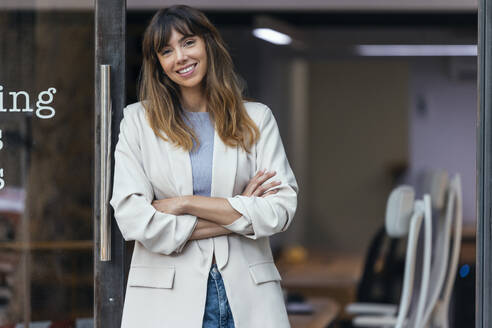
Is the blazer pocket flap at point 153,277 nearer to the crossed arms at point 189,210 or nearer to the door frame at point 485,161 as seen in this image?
the crossed arms at point 189,210

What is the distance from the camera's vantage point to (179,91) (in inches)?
97.4

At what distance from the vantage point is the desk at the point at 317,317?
12.1ft

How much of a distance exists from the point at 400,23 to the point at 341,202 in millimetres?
4018

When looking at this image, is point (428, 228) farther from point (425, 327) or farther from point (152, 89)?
point (152, 89)

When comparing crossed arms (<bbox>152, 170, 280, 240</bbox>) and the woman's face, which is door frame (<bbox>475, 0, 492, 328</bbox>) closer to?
crossed arms (<bbox>152, 170, 280, 240</bbox>)

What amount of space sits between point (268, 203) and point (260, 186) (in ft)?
0.25

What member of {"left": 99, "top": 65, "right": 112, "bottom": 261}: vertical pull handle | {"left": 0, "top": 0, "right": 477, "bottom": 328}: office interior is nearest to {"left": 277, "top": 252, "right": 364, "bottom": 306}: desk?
{"left": 0, "top": 0, "right": 477, "bottom": 328}: office interior

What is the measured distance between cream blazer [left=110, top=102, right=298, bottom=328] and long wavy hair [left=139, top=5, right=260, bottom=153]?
0.10 ft

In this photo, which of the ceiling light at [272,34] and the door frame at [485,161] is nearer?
the door frame at [485,161]

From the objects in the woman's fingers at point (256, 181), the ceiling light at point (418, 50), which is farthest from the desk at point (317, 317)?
the ceiling light at point (418, 50)

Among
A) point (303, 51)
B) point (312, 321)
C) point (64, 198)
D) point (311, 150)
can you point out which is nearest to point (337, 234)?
point (311, 150)

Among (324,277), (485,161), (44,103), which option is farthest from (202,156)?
(324,277)

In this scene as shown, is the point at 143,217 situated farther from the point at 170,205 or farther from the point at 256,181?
the point at 256,181

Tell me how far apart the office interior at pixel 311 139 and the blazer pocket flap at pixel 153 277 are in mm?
491
